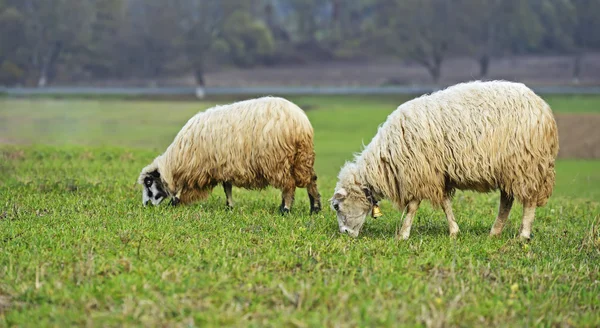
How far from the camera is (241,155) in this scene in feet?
32.7

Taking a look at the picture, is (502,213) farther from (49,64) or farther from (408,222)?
(49,64)

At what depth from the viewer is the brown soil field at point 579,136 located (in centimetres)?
2608

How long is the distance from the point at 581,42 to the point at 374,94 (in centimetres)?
2329

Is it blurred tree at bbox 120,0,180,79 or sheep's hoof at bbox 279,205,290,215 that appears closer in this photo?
sheep's hoof at bbox 279,205,290,215

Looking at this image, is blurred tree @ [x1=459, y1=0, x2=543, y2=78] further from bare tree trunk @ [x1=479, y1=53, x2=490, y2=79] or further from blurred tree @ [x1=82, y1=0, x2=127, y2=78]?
blurred tree @ [x1=82, y1=0, x2=127, y2=78]

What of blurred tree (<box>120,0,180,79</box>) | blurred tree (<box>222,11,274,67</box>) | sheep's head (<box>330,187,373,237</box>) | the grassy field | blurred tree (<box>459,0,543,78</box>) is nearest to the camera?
the grassy field

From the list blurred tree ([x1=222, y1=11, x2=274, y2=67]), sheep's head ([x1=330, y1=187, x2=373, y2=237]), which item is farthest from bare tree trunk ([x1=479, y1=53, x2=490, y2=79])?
sheep's head ([x1=330, y1=187, x2=373, y2=237])

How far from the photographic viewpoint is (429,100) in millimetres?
8758

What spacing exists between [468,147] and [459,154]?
0.12 meters

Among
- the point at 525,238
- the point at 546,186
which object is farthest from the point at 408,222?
the point at 546,186

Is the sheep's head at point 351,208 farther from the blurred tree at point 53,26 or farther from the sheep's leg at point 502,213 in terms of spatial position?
the blurred tree at point 53,26

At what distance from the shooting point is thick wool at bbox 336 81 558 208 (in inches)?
329

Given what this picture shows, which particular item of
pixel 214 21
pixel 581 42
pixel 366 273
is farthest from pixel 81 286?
pixel 581 42

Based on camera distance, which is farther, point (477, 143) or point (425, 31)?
point (425, 31)
